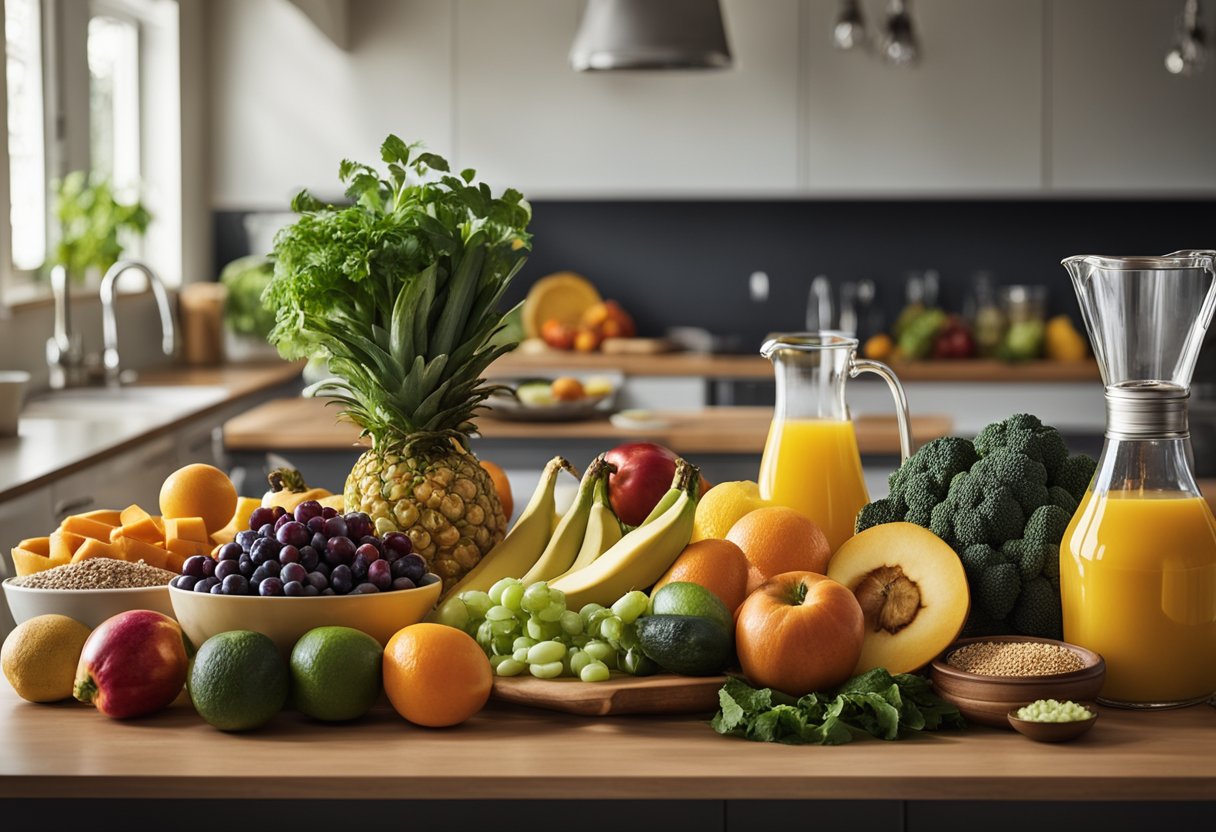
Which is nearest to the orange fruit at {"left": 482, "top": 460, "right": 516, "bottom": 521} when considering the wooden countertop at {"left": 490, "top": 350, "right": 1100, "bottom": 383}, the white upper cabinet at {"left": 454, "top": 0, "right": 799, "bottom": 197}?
the wooden countertop at {"left": 490, "top": 350, "right": 1100, "bottom": 383}

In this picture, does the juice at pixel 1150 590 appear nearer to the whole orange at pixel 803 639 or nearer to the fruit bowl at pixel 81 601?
the whole orange at pixel 803 639

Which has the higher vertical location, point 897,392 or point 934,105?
point 934,105

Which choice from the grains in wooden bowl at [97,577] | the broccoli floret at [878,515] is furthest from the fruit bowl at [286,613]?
the broccoli floret at [878,515]

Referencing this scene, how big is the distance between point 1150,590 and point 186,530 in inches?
37.6

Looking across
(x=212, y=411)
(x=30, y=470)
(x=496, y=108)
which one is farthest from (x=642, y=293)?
(x=30, y=470)

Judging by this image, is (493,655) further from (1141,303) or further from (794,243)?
(794,243)

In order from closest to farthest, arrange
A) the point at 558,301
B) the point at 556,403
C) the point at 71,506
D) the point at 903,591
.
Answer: the point at 903,591 < the point at 71,506 < the point at 556,403 < the point at 558,301

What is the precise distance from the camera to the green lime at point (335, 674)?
1.14m

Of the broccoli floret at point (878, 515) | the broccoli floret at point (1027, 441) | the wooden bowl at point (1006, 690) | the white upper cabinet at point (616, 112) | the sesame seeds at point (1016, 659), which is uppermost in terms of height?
the white upper cabinet at point (616, 112)

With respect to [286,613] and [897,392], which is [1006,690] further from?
[286,613]

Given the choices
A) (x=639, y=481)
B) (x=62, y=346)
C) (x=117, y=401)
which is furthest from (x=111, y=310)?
(x=639, y=481)

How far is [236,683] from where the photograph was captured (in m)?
1.11

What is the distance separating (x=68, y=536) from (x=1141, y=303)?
1.06 m

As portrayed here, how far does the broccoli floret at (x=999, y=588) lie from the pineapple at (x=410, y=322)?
20.4 inches
